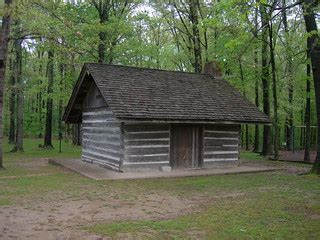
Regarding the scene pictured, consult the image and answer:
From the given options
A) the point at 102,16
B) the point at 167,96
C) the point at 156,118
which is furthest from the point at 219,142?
the point at 102,16

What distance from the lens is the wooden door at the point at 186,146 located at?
16.9 m

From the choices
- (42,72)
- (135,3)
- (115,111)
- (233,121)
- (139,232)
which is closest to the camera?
(139,232)

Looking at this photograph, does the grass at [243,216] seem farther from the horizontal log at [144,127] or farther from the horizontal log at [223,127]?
the horizontal log at [223,127]

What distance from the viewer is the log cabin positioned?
15.7 m

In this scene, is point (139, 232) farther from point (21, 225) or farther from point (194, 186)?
point (194, 186)

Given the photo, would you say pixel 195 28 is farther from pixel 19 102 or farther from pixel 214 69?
pixel 19 102

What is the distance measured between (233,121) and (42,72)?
34.4 m

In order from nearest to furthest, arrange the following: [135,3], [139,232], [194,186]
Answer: [139,232] → [194,186] → [135,3]

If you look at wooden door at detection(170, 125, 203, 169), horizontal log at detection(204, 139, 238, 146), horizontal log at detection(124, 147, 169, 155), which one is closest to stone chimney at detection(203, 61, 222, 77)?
horizontal log at detection(204, 139, 238, 146)

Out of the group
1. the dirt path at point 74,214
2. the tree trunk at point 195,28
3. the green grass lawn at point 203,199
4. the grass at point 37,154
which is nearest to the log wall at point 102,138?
the green grass lawn at point 203,199

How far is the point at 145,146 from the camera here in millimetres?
15992

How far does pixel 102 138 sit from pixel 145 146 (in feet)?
8.83

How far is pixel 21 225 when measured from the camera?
25.1 feet

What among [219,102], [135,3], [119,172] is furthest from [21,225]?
[135,3]
